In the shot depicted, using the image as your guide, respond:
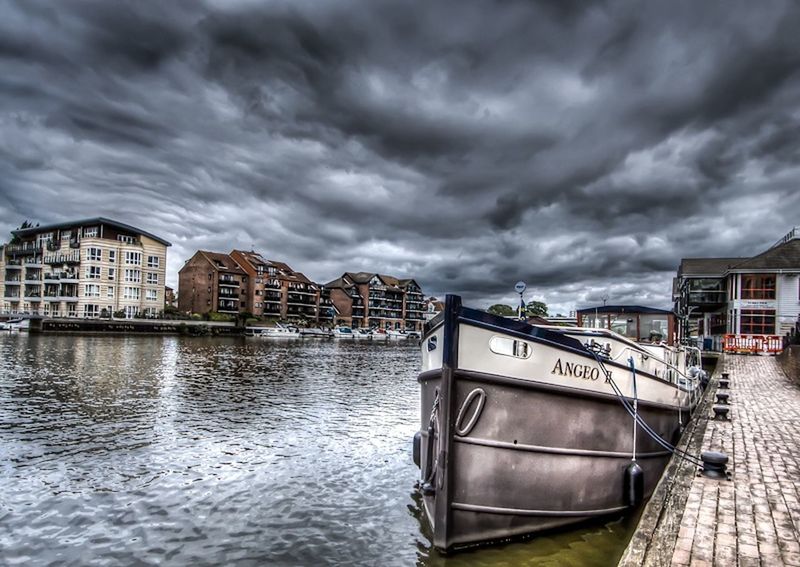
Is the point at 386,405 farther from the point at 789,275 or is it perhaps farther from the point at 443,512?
the point at 789,275

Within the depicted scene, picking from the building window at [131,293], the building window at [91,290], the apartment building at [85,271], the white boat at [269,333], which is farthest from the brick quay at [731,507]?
the building window at [91,290]

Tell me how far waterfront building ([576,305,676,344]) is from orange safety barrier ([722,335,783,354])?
29.5m

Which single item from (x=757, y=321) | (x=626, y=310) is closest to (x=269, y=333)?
(x=757, y=321)

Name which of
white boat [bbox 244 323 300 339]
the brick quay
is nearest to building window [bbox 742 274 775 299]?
the brick quay

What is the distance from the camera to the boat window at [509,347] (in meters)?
6.83

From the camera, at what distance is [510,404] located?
687 cm

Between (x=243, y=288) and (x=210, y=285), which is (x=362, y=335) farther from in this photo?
(x=210, y=285)

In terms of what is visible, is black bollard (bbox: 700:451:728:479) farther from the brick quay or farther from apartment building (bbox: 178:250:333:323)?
apartment building (bbox: 178:250:333:323)

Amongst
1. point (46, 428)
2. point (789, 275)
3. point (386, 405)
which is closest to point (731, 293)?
point (789, 275)

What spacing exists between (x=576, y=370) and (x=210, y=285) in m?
100

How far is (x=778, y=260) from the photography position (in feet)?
135

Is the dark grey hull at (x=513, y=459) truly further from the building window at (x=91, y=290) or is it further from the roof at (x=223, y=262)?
the roof at (x=223, y=262)

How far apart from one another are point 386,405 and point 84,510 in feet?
42.5

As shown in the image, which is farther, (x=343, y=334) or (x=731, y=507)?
(x=343, y=334)
